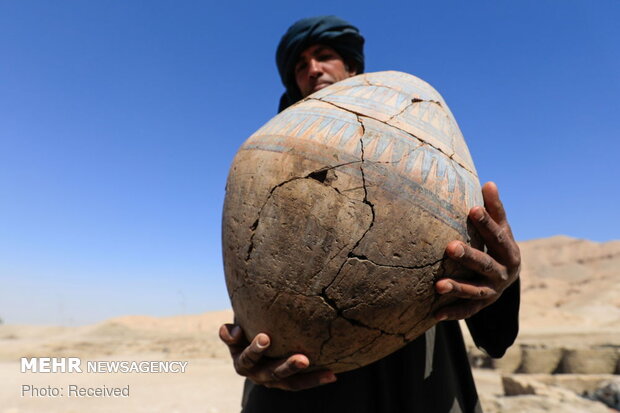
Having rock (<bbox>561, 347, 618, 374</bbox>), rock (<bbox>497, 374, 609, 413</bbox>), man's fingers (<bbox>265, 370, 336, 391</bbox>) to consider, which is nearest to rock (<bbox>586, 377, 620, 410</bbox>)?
rock (<bbox>497, 374, 609, 413</bbox>)

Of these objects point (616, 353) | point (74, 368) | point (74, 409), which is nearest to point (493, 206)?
point (74, 409)

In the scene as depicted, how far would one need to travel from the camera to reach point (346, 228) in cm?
137

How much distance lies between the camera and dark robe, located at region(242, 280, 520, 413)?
183 centimetres

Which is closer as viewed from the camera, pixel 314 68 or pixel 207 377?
pixel 314 68

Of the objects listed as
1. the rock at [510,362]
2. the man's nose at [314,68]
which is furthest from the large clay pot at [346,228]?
the rock at [510,362]

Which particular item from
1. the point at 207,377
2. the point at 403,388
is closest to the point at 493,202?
the point at 403,388

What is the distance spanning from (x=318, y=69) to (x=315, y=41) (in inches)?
9.6

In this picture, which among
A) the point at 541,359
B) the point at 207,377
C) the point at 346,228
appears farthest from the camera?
the point at 207,377

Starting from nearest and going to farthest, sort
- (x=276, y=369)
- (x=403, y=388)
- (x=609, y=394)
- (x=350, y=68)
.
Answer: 1. (x=276, y=369)
2. (x=403, y=388)
3. (x=350, y=68)
4. (x=609, y=394)

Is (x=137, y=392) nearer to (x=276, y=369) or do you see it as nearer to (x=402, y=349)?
(x=402, y=349)

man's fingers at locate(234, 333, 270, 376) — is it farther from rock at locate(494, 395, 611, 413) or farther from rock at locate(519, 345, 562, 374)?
rock at locate(519, 345, 562, 374)

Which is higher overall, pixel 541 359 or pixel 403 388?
pixel 403 388

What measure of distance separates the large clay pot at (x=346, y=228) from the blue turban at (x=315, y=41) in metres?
1.07

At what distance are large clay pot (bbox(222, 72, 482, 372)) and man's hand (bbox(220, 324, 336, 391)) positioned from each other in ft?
0.12
